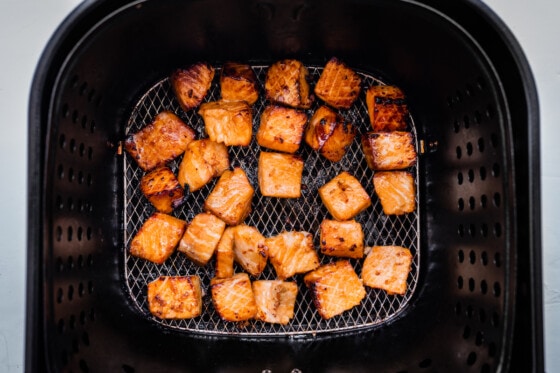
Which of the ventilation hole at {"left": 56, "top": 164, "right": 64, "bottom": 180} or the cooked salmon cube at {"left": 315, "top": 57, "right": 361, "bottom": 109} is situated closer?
the ventilation hole at {"left": 56, "top": 164, "right": 64, "bottom": 180}

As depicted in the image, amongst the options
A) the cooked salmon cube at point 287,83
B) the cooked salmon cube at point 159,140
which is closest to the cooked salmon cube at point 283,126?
the cooked salmon cube at point 287,83

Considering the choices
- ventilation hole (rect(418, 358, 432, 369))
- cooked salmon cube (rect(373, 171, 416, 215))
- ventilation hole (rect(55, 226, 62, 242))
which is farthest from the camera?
cooked salmon cube (rect(373, 171, 416, 215))

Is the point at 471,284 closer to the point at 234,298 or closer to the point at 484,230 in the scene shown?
the point at 484,230

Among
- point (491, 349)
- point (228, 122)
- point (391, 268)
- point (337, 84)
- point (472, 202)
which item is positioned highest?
point (337, 84)

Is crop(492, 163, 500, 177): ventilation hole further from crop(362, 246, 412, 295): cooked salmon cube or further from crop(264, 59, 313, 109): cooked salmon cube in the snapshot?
crop(264, 59, 313, 109): cooked salmon cube

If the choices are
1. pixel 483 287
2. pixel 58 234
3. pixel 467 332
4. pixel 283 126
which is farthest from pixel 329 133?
pixel 58 234

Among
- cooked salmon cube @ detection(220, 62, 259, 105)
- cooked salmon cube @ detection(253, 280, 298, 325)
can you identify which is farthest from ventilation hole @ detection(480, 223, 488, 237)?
cooked salmon cube @ detection(220, 62, 259, 105)
